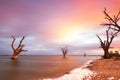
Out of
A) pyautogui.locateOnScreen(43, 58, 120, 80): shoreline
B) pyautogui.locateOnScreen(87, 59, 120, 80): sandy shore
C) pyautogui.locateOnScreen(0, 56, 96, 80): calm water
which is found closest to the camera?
pyautogui.locateOnScreen(87, 59, 120, 80): sandy shore

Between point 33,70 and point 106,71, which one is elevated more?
point 106,71

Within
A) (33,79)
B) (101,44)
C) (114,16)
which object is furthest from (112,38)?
(33,79)

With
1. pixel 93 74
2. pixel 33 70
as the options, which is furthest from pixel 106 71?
pixel 33 70

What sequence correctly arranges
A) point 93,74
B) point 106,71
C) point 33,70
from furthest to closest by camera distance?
point 33,70 < point 106,71 < point 93,74

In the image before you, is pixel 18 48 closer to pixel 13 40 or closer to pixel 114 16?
pixel 13 40

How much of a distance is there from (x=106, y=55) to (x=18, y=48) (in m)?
A: 29.7

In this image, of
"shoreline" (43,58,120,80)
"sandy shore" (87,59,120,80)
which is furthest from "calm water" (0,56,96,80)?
"sandy shore" (87,59,120,80)

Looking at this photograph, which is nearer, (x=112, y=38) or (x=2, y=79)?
(x=2, y=79)

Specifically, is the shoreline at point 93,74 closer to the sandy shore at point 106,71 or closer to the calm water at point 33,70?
the sandy shore at point 106,71

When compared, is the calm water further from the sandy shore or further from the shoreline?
the sandy shore

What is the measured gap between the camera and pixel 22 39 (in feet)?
210

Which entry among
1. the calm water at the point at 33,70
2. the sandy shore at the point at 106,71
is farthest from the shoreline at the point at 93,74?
the calm water at the point at 33,70

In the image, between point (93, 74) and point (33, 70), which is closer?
point (93, 74)

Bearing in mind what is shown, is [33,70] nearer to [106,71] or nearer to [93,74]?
[106,71]
